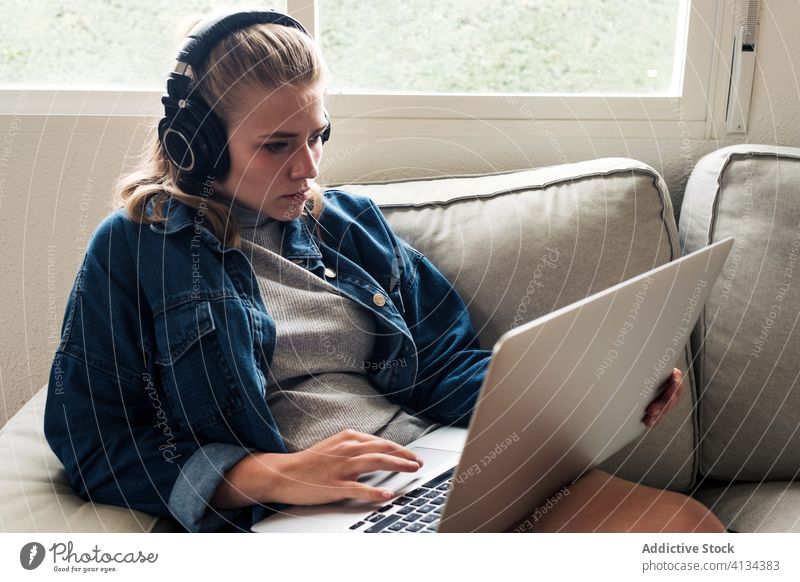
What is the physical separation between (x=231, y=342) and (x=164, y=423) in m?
0.12

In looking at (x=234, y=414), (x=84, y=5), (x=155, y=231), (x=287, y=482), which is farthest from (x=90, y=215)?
(x=287, y=482)

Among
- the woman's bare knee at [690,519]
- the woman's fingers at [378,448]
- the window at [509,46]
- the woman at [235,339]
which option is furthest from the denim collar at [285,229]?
the woman's bare knee at [690,519]

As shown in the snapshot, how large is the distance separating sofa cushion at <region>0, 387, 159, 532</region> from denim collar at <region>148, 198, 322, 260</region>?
299 mm

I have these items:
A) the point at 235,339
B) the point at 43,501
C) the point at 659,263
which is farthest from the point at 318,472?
the point at 659,263

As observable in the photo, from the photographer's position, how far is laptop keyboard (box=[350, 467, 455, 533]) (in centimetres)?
75

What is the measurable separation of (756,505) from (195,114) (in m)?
0.86

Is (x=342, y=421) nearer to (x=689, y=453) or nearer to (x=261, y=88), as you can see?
(x=261, y=88)

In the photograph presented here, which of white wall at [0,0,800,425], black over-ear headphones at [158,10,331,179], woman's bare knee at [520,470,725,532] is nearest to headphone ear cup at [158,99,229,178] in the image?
black over-ear headphones at [158,10,331,179]

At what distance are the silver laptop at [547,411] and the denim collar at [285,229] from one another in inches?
11.1

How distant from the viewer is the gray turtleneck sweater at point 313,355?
92 cm

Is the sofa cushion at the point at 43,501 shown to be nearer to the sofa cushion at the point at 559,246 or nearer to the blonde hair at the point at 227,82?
the blonde hair at the point at 227,82

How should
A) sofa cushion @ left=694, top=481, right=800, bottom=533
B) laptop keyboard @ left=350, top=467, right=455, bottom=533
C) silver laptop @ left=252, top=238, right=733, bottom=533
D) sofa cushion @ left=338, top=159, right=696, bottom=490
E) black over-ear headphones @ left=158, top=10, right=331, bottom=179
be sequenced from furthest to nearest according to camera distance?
1. sofa cushion @ left=338, top=159, right=696, bottom=490
2. sofa cushion @ left=694, top=481, right=800, bottom=533
3. black over-ear headphones @ left=158, top=10, right=331, bottom=179
4. laptop keyboard @ left=350, top=467, right=455, bottom=533
5. silver laptop @ left=252, top=238, right=733, bottom=533

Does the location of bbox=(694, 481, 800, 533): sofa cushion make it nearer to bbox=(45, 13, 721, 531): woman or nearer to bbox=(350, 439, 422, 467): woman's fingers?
bbox=(45, 13, 721, 531): woman
